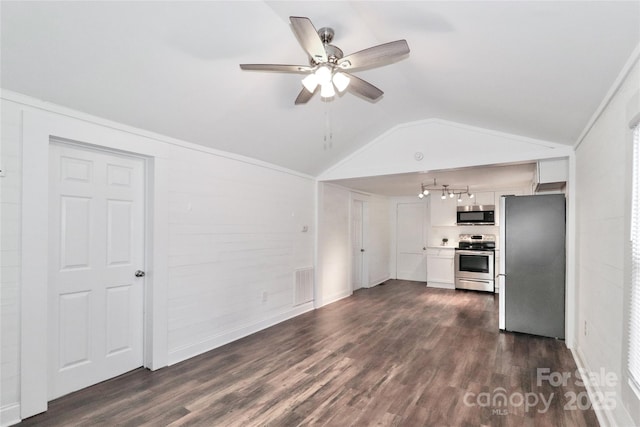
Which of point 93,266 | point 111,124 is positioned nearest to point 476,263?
point 93,266

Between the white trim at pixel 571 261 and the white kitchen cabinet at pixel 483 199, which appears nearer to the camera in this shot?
the white trim at pixel 571 261

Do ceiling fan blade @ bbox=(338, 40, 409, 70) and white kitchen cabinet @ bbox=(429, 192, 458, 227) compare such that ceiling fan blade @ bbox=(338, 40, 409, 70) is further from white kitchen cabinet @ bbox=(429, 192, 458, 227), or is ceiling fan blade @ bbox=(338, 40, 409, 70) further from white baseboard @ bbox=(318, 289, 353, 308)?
white kitchen cabinet @ bbox=(429, 192, 458, 227)

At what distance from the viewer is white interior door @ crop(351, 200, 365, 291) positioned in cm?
709

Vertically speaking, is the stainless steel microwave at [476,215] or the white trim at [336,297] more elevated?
the stainless steel microwave at [476,215]

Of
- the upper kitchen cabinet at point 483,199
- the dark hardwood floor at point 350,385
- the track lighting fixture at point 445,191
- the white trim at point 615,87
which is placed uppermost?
the white trim at point 615,87

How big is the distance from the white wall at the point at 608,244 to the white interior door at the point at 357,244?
430cm

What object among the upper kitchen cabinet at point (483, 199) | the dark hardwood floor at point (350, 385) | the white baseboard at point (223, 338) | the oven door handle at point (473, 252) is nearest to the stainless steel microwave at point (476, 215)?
the upper kitchen cabinet at point (483, 199)

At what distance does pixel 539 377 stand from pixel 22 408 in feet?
14.6

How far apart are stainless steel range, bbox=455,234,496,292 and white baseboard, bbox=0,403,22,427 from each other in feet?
23.6

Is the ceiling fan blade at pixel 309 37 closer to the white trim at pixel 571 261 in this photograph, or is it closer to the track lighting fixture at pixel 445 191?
the white trim at pixel 571 261

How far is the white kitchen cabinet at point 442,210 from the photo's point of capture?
24.5 ft

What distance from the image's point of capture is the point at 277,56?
108 inches

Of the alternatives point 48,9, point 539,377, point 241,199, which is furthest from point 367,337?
point 48,9

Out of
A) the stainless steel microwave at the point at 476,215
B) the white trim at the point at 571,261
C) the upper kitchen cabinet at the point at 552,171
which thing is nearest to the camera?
the white trim at the point at 571,261
